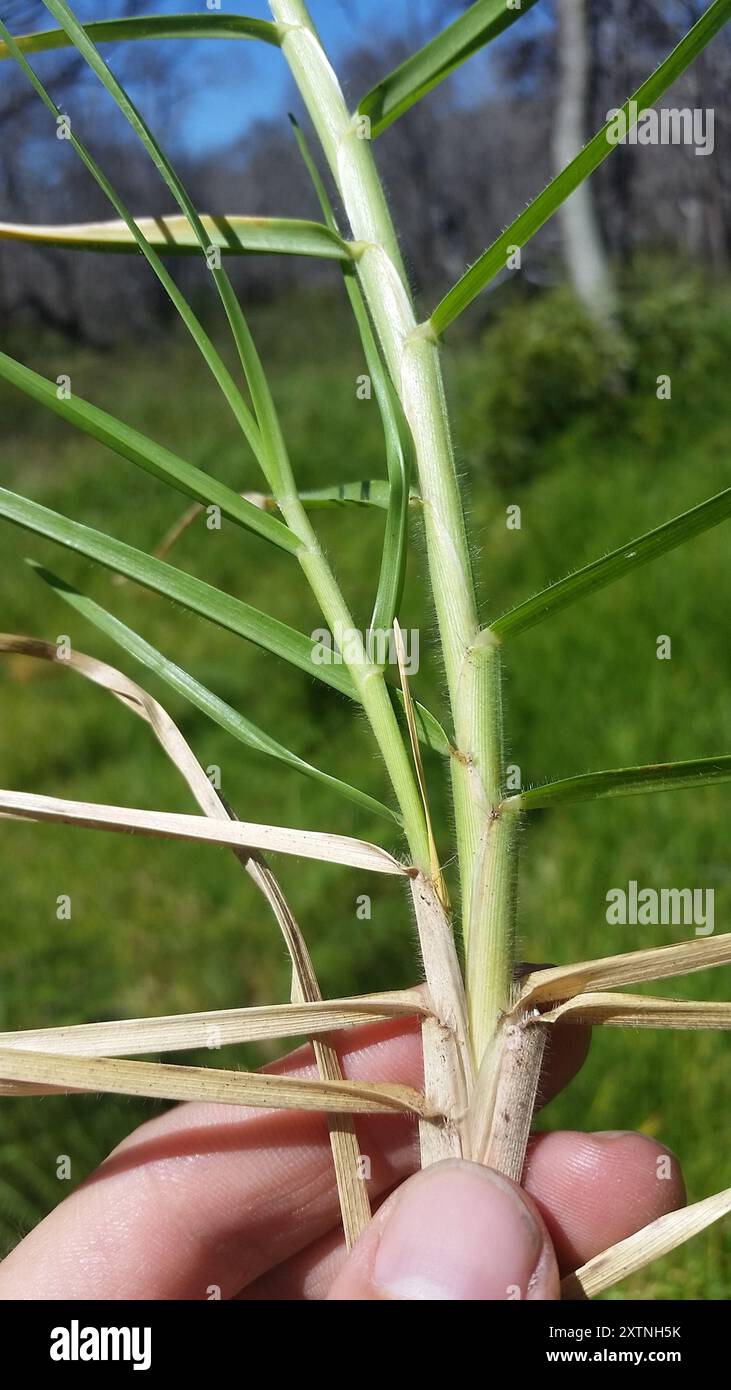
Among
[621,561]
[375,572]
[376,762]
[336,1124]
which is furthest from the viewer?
[375,572]

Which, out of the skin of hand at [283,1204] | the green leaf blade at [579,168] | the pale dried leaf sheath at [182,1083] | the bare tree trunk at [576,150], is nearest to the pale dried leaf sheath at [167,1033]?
the pale dried leaf sheath at [182,1083]

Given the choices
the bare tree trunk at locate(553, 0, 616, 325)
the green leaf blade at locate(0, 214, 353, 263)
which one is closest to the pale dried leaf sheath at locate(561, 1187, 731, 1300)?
the green leaf blade at locate(0, 214, 353, 263)

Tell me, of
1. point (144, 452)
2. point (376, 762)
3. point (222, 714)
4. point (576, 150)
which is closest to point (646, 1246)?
point (222, 714)

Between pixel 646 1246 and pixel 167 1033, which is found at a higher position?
pixel 167 1033

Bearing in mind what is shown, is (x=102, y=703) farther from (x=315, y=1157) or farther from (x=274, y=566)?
(x=315, y=1157)

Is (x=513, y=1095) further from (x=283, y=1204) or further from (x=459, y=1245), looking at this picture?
(x=283, y=1204)

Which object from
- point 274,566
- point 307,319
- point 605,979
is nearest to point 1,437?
point 307,319
